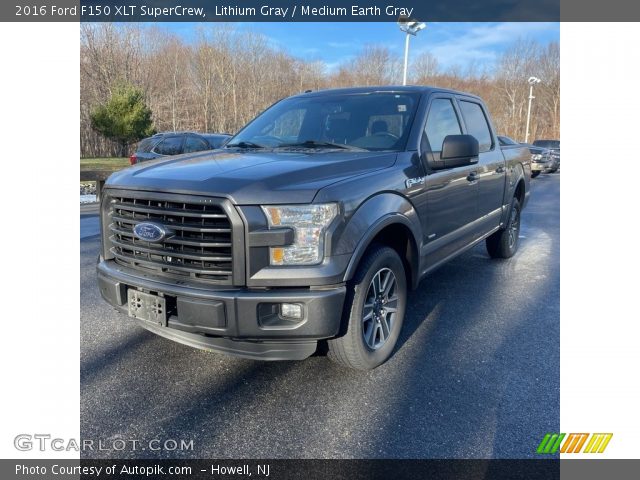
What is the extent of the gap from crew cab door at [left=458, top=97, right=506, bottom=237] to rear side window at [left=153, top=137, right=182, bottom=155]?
10090mm

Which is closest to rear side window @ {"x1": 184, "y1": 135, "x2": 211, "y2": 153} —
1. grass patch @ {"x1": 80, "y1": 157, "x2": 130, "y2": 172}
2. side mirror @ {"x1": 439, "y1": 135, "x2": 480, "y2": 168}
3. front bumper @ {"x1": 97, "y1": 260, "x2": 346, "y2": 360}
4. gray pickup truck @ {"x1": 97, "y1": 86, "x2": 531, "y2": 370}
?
grass patch @ {"x1": 80, "y1": 157, "x2": 130, "y2": 172}

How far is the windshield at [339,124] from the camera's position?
3.61 meters

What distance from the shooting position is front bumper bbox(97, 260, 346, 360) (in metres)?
2.44

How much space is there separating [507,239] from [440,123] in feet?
8.88

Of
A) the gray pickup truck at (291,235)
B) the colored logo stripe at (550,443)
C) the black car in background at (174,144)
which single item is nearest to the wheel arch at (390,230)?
the gray pickup truck at (291,235)

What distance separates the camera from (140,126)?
2984 cm

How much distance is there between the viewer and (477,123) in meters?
4.96

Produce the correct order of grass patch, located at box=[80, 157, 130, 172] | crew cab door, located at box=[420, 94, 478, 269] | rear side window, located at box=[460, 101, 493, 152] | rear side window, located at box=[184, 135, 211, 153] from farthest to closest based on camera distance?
grass patch, located at box=[80, 157, 130, 172] → rear side window, located at box=[184, 135, 211, 153] → rear side window, located at box=[460, 101, 493, 152] → crew cab door, located at box=[420, 94, 478, 269]

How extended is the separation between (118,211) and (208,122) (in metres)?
42.3
